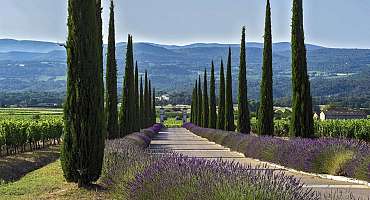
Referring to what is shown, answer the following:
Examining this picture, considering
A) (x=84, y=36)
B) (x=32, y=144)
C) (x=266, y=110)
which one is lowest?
(x=32, y=144)

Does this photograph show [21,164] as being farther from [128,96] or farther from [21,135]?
[128,96]

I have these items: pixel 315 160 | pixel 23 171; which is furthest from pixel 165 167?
pixel 23 171

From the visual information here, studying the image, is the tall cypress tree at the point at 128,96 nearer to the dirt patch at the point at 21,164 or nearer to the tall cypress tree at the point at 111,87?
the dirt patch at the point at 21,164

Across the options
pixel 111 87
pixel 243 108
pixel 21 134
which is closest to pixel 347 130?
pixel 243 108

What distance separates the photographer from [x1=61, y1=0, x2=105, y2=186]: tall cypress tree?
44.9 ft

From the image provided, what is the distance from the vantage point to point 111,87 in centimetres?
3022

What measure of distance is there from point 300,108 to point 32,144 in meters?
23.6

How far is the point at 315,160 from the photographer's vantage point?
19.2m

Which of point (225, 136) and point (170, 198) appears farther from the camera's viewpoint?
point (225, 136)

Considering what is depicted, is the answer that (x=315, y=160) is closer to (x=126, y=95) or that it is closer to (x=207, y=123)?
(x=126, y=95)

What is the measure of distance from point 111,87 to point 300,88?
9.75m

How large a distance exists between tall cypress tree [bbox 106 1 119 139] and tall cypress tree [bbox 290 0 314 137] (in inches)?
353

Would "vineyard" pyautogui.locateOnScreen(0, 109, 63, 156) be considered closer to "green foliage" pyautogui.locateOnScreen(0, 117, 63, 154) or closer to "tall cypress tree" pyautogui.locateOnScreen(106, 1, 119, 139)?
"green foliage" pyautogui.locateOnScreen(0, 117, 63, 154)

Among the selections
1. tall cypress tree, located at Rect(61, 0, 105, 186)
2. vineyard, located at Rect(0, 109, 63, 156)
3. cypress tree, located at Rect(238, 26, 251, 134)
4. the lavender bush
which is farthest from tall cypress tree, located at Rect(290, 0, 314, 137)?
vineyard, located at Rect(0, 109, 63, 156)
